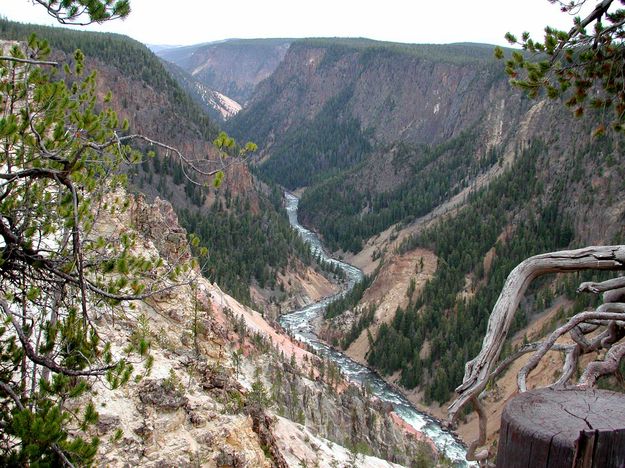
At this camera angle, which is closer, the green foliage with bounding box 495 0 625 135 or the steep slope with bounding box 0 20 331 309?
the green foliage with bounding box 495 0 625 135

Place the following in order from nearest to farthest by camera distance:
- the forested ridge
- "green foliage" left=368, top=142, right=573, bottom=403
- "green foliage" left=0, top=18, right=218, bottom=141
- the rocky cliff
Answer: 1. the rocky cliff
2. the forested ridge
3. "green foliage" left=368, top=142, right=573, bottom=403
4. "green foliage" left=0, top=18, right=218, bottom=141

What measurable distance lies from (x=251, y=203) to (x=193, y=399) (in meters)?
84.6

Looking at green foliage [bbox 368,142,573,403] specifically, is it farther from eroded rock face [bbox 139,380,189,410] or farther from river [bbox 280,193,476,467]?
eroded rock face [bbox 139,380,189,410]

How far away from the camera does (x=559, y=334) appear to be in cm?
330

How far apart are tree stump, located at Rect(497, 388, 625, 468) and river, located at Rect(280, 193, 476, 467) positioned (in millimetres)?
28428

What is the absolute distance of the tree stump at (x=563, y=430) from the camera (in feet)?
7.41

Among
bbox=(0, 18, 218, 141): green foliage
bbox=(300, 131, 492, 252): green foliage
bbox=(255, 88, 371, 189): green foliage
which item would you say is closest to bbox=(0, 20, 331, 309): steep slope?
bbox=(0, 18, 218, 141): green foliage

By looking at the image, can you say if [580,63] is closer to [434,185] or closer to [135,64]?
[135,64]

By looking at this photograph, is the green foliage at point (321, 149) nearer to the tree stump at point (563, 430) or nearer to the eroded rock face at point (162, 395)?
the eroded rock face at point (162, 395)

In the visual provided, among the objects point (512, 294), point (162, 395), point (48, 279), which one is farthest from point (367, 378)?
point (512, 294)

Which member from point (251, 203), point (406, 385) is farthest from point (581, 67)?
point (251, 203)

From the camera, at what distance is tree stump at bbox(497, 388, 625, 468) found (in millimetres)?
2258

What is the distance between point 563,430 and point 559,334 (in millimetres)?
1016

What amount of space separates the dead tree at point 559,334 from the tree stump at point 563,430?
247 mm
